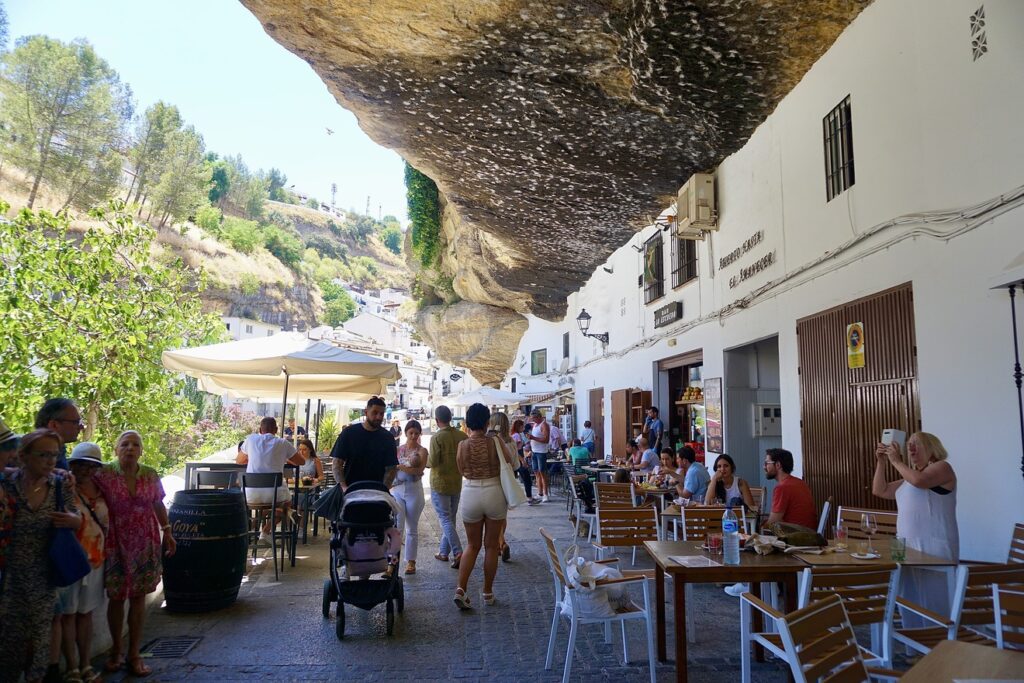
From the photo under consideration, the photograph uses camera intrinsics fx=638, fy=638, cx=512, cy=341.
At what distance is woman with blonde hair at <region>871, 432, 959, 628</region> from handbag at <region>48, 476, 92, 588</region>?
477 cm

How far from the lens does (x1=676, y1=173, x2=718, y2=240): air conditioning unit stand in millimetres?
9828

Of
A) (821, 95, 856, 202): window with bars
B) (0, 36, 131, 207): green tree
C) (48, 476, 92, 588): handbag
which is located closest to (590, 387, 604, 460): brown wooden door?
(821, 95, 856, 202): window with bars

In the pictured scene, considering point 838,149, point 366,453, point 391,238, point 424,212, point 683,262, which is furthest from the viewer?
point 391,238

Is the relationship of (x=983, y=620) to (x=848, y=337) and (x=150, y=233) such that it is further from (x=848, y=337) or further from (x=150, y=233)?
(x=150, y=233)

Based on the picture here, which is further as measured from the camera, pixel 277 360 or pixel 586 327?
pixel 586 327

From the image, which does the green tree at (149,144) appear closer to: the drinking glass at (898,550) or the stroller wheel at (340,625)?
the stroller wheel at (340,625)

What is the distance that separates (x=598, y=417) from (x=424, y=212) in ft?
28.3

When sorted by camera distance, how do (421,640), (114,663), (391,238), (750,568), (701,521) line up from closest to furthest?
(750,568), (114,663), (421,640), (701,521), (391,238)

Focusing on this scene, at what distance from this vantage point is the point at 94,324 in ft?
27.1

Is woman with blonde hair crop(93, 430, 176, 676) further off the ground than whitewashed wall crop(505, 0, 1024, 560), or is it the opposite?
whitewashed wall crop(505, 0, 1024, 560)

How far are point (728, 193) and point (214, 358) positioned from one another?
7369 millimetres

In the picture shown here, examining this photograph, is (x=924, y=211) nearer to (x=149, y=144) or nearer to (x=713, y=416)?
(x=713, y=416)

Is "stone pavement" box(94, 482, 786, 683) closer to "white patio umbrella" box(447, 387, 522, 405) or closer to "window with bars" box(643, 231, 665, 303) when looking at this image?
"window with bars" box(643, 231, 665, 303)

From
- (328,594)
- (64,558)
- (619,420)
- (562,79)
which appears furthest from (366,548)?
(619,420)
